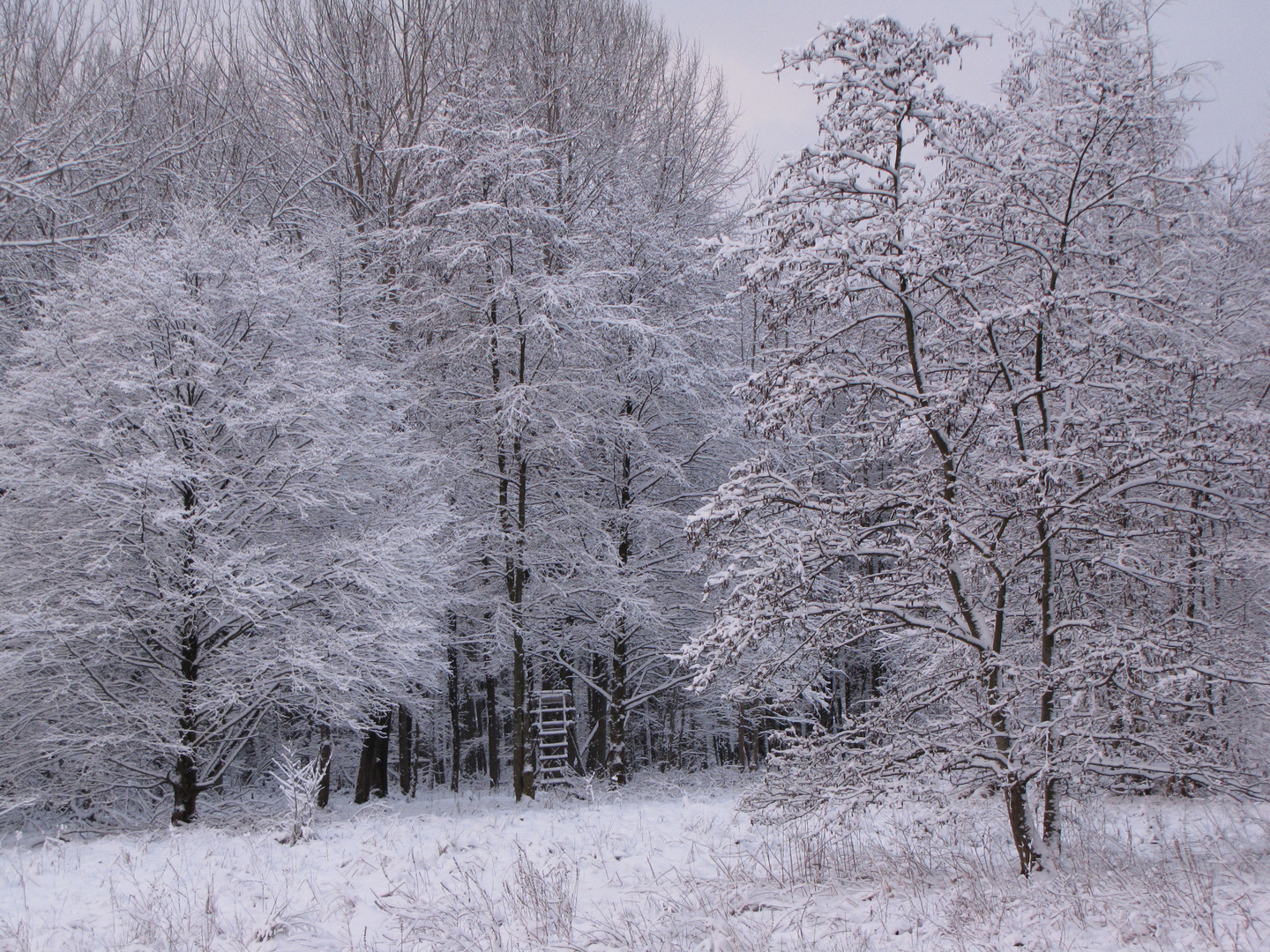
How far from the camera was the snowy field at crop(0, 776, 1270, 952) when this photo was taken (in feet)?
15.2

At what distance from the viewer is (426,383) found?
14.7m

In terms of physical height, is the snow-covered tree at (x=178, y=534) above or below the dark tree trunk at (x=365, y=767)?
above

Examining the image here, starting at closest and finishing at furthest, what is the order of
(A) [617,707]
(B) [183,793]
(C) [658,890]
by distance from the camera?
1. (C) [658,890]
2. (B) [183,793]
3. (A) [617,707]

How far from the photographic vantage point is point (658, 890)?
227 inches

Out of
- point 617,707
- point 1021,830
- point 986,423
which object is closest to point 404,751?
point 617,707

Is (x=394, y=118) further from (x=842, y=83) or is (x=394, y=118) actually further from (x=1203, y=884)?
(x=1203, y=884)

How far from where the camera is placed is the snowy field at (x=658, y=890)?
4629 mm

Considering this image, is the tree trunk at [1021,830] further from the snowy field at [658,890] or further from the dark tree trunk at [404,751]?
the dark tree trunk at [404,751]

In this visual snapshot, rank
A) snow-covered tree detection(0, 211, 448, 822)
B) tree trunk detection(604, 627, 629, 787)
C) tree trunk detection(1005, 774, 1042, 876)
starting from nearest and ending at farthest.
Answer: tree trunk detection(1005, 774, 1042, 876)
snow-covered tree detection(0, 211, 448, 822)
tree trunk detection(604, 627, 629, 787)

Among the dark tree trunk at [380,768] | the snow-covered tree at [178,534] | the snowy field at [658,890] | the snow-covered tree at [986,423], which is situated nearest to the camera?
the snowy field at [658,890]

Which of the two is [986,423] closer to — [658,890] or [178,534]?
[658,890]

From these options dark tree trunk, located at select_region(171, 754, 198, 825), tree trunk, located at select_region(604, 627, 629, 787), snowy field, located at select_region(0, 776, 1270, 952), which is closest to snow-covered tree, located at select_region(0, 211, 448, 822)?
dark tree trunk, located at select_region(171, 754, 198, 825)

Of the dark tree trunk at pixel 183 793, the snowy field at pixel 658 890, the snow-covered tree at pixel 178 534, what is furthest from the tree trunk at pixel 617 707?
the dark tree trunk at pixel 183 793

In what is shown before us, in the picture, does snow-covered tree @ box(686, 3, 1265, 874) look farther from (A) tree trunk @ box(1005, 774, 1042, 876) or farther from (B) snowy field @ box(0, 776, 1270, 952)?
(B) snowy field @ box(0, 776, 1270, 952)
